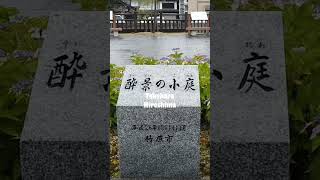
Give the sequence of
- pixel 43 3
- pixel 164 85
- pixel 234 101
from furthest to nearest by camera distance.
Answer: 1. pixel 164 85
2. pixel 43 3
3. pixel 234 101

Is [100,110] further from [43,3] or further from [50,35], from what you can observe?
[43,3]

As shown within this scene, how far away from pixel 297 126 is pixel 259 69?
622 mm

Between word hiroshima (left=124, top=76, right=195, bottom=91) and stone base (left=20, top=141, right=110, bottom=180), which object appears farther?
word hiroshima (left=124, top=76, right=195, bottom=91)

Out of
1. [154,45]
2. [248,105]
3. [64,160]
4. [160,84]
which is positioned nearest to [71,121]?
[64,160]

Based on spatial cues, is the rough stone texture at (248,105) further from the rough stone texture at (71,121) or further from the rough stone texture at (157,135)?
the rough stone texture at (157,135)

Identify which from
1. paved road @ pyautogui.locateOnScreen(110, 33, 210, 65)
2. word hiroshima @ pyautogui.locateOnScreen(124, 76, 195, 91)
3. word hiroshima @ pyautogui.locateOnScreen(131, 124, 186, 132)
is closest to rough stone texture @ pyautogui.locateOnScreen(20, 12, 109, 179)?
word hiroshima @ pyautogui.locateOnScreen(131, 124, 186, 132)

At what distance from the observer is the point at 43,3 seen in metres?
5.69

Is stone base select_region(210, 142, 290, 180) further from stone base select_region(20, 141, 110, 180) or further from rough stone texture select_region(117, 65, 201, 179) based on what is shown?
rough stone texture select_region(117, 65, 201, 179)

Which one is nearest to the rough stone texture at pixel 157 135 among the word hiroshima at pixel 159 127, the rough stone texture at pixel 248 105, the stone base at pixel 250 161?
the word hiroshima at pixel 159 127

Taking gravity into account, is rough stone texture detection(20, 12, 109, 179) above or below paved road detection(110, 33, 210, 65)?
below

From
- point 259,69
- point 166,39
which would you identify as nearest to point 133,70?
point 259,69

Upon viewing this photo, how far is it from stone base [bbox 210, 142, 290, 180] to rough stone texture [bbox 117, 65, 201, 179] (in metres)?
2.44

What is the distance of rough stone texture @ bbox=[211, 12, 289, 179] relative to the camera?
14.1ft

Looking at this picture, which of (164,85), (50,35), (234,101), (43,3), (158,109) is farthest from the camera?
(164,85)
